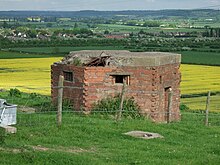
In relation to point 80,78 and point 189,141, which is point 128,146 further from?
point 80,78

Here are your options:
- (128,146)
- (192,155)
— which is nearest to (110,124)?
(128,146)

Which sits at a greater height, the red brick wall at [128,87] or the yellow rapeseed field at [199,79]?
the red brick wall at [128,87]

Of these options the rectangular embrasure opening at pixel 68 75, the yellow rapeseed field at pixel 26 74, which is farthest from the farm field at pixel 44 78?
the rectangular embrasure opening at pixel 68 75

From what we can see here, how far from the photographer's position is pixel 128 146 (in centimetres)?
1179

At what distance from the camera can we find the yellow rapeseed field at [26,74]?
124ft

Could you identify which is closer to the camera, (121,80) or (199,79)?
(121,80)

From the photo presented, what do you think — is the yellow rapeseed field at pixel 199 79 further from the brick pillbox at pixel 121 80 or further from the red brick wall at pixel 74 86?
the red brick wall at pixel 74 86

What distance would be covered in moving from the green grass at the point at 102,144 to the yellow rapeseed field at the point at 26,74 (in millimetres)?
19220

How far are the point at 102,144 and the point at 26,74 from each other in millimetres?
36478

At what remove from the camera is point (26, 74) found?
47.5 metres

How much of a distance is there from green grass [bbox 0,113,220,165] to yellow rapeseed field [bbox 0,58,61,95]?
19.2 m

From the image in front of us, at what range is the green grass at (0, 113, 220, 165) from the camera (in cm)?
1001

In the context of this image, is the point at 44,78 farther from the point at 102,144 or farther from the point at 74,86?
the point at 102,144

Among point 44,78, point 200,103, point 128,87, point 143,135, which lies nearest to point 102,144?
point 143,135
